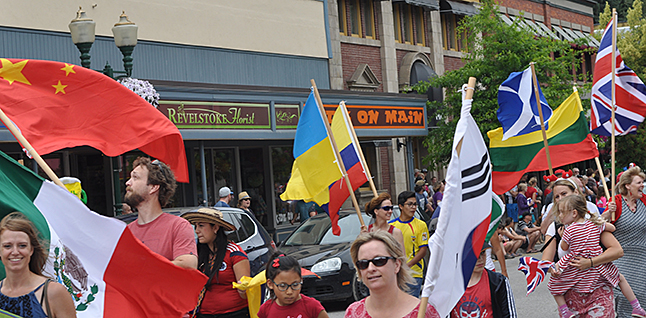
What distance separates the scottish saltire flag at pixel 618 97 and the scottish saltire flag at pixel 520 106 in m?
0.69

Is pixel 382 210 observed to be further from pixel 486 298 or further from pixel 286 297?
pixel 486 298

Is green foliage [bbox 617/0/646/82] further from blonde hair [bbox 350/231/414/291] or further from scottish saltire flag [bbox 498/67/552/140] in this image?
blonde hair [bbox 350/231/414/291]

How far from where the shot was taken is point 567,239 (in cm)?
661

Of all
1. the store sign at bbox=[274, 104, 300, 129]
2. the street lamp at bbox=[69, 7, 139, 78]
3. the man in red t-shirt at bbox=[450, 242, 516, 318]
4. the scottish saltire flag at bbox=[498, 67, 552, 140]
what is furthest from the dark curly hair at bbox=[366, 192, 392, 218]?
the store sign at bbox=[274, 104, 300, 129]

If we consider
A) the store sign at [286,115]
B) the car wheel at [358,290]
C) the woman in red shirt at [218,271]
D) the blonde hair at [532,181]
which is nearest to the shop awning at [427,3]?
the blonde hair at [532,181]

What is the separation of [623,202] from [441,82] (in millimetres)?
16149

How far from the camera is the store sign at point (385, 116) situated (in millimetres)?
19688

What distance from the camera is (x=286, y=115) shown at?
1800 cm

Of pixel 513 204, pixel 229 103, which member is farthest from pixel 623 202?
pixel 513 204

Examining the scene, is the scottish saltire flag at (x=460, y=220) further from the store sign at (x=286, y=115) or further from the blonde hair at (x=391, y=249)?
the store sign at (x=286, y=115)

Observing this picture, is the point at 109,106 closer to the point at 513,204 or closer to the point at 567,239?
the point at 567,239

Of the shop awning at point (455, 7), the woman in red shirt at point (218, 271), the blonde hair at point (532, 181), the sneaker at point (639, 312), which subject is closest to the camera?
the woman in red shirt at point (218, 271)

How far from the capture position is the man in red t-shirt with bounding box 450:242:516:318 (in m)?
4.73

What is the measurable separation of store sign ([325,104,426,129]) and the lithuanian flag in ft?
27.8
